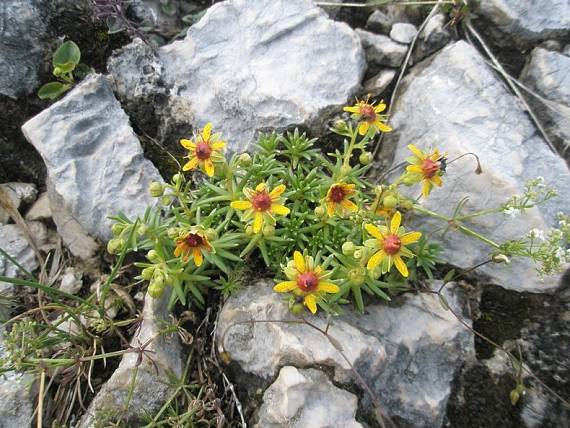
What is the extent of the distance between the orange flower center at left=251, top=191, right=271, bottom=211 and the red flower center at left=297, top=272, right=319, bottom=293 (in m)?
0.48

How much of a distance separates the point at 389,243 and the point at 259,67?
6.73 ft

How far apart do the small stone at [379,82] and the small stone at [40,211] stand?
9.23ft

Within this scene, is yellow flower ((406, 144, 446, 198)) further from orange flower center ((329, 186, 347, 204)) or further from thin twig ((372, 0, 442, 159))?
thin twig ((372, 0, 442, 159))

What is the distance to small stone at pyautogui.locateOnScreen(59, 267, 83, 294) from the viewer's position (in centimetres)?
360

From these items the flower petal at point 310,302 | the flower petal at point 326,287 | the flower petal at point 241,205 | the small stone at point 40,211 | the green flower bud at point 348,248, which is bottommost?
the small stone at point 40,211

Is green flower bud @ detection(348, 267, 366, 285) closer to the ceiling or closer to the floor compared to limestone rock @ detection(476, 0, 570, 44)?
closer to the floor

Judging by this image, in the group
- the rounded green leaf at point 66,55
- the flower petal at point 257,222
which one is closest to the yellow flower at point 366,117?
the flower petal at point 257,222

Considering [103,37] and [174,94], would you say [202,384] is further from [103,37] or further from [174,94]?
[103,37]

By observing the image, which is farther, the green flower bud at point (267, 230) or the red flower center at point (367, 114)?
the red flower center at point (367, 114)

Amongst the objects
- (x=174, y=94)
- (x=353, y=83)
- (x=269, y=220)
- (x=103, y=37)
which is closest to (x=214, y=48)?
(x=174, y=94)

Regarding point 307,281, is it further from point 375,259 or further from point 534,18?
point 534,18

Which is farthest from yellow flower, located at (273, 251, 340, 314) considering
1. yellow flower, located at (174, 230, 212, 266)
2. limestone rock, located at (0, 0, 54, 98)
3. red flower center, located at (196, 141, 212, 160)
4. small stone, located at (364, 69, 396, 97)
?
limestone rock, located at (0, 0, 54, 98)

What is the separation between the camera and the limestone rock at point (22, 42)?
3.80 meters

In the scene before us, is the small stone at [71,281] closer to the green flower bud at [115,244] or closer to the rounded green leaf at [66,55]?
the green flower bud at [115,244]
